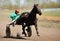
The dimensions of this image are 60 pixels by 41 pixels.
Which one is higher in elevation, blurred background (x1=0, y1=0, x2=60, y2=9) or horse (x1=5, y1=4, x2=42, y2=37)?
horse (x1=5, y1=4, x2=42, y2=37)

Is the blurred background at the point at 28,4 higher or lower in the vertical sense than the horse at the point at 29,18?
lower

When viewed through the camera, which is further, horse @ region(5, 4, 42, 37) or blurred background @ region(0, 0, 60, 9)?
blurred background @ region(0, 0, 60, 9)

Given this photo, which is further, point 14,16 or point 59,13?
point 59,13

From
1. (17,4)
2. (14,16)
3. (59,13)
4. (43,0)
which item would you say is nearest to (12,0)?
(17,4)

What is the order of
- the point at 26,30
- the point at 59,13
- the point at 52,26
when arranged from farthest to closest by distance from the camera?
the point at 59,13, the point at 52,26, the point at 26,30

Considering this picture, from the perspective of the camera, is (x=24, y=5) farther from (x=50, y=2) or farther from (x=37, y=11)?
(x=37, y=11)

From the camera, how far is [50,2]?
433 inches

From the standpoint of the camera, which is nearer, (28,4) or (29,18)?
(29,18)

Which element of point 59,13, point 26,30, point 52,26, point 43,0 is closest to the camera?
point 26,30

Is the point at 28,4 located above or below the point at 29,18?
below

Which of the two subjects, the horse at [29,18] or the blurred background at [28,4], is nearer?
the horse at [29,18]

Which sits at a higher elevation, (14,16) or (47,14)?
(14,16)

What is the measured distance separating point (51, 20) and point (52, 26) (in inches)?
47.3

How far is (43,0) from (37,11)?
4.36 m
